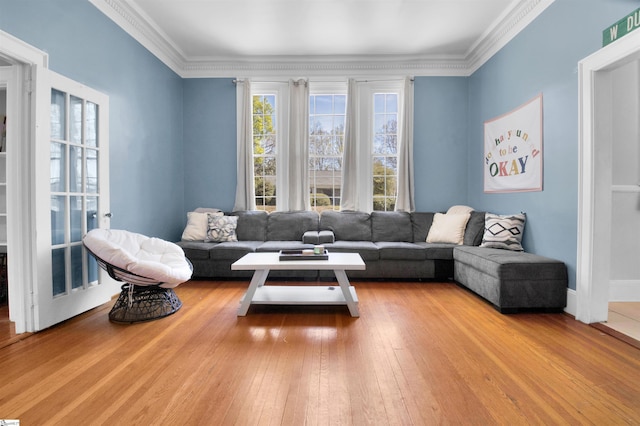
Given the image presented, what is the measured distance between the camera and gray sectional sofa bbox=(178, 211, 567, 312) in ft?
9.89

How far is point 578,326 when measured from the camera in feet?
8.92

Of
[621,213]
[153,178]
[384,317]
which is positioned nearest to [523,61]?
[621,213]

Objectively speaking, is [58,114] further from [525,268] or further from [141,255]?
[525,268]

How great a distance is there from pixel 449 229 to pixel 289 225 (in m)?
2.25

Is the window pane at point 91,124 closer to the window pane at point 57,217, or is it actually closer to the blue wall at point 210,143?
the window pane at point 57,217

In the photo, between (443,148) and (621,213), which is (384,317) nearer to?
(621,213)

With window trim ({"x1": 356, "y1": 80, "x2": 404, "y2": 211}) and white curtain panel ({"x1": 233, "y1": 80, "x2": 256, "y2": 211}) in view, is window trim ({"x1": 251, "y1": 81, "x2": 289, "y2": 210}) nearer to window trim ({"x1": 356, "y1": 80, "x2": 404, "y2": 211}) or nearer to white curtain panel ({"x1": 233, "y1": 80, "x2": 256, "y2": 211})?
white curtain panel ({"x1": 233, "y1": 80, "x2": 256, "y2": 211})

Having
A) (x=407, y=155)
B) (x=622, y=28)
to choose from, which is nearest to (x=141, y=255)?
(x=407, y=155)

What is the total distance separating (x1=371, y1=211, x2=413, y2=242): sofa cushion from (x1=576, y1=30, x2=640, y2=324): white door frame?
2.30 meters

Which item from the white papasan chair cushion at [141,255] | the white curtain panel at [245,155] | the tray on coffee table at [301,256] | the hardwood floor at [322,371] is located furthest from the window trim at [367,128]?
the white papasan chair cushion at [141,255]

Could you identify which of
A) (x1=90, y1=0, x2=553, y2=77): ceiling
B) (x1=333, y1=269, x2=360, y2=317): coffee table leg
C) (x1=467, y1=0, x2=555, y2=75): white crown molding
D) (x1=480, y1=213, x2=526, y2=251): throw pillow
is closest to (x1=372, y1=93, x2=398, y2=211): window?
(x1=90, y1=0, x2=553, y2=77): ceiling

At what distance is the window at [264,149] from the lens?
5340 mm

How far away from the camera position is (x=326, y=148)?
5.35m

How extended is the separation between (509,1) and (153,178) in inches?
184
